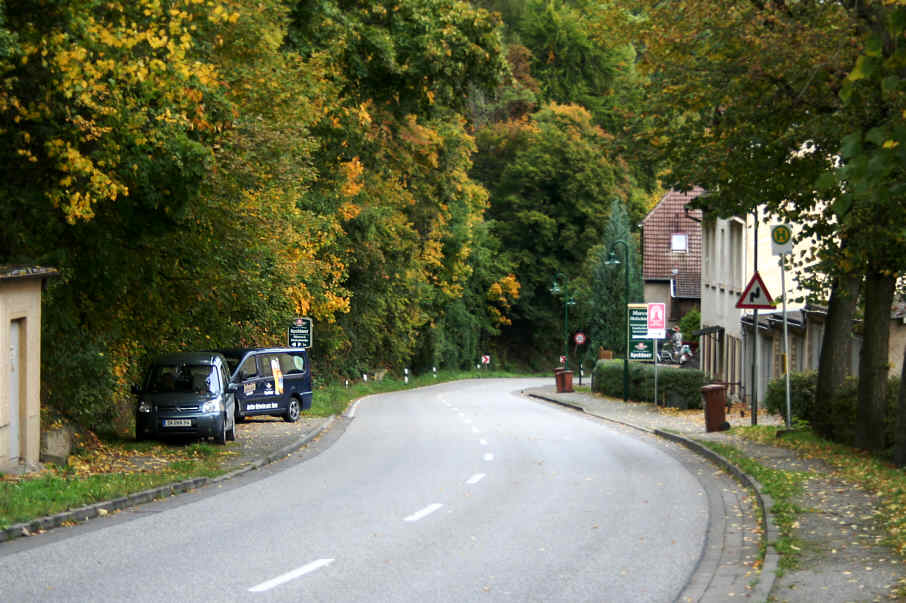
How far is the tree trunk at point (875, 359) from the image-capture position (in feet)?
66.1

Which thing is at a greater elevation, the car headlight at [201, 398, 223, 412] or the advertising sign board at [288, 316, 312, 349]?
the advertising sign board at [288, 316, 312, 349]

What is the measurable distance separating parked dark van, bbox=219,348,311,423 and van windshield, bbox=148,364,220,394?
6.51m

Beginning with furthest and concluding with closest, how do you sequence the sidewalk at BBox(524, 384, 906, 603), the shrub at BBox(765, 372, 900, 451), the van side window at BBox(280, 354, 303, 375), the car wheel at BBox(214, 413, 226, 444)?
the van side window at BBox(280, 354, 303, 375) → the car wheel at BBox(214, 413, 226, 444) → the shrub at BBox(765, 372, 900, 451) → the sidewalk at BBox(524, 384, 906, 603)

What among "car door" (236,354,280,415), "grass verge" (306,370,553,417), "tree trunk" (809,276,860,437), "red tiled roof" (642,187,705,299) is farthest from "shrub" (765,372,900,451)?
"red tiled roof" (642,187,705,299)

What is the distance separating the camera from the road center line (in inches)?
349

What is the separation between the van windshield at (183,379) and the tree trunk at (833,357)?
11.6 m

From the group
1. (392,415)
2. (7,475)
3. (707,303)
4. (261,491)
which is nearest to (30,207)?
(7,475)

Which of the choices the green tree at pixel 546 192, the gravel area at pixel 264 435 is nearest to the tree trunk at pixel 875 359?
the gravel area at pixel 264 435

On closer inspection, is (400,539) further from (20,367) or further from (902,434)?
(902,434)

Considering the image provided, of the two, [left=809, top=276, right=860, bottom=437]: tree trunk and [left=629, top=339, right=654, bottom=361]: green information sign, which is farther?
[left=629, top=339, right=654, bottom=361]: green information sign

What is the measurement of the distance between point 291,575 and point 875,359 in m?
13.7

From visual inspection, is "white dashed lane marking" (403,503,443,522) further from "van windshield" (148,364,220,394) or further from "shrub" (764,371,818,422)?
"shrub" (764,371,818,422)

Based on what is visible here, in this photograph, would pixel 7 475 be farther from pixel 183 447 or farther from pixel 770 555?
pixel 770 555

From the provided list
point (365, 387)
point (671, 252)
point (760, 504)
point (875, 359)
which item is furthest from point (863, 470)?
point (671, 252)
